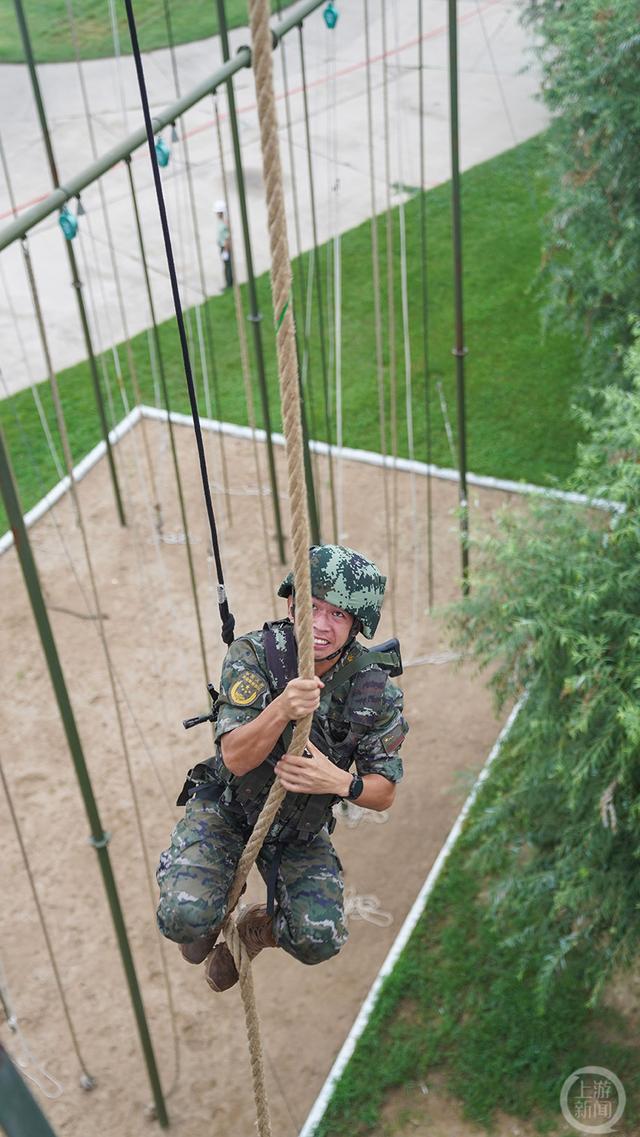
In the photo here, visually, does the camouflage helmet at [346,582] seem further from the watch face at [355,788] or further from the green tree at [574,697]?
the green tree at [574,697]

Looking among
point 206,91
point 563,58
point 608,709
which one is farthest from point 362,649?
point 563,58

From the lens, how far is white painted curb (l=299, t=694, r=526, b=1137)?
279 inches

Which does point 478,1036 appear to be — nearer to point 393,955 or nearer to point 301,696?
point 393,955

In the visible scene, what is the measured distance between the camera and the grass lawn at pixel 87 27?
736 inches

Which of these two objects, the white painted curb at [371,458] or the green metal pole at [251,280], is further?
the white painted curb at [371,458]

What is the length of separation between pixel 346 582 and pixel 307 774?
481 millimetres

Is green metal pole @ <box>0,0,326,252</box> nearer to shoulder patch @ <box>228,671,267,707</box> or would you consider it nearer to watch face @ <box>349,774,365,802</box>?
shoulder patch @ <box>228,671,267,707</box>

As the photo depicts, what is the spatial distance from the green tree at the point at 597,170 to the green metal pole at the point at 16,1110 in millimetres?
7875

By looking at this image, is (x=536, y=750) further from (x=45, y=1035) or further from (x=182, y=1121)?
(x=45, y=1035)

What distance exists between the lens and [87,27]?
19.3m

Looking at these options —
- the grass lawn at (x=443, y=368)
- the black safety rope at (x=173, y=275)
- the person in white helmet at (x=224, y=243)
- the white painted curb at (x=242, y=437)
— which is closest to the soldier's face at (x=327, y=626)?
the black safety rope at (x=173, y=275)

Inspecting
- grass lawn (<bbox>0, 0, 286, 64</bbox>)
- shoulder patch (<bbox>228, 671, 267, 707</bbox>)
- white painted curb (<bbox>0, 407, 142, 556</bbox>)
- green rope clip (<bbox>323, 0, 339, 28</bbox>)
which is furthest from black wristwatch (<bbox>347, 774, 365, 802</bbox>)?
grass lawn (<bbox>0, 0, 286, 64</bbox>)

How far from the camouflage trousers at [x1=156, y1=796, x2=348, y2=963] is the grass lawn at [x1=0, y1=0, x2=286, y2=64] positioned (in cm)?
1641

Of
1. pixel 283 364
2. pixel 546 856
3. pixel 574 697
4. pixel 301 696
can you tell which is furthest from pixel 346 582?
pixel 546 856
